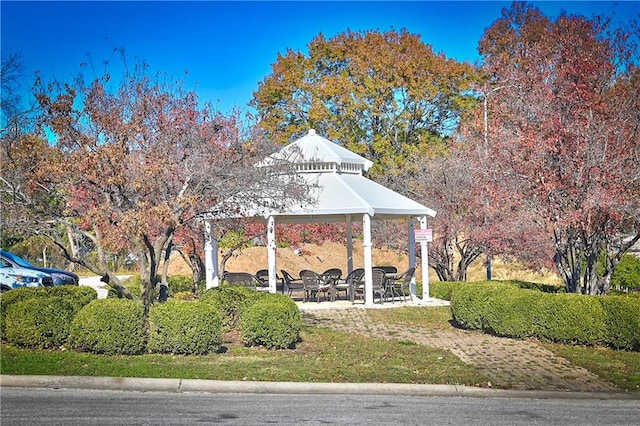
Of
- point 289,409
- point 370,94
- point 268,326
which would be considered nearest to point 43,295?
point 268,326

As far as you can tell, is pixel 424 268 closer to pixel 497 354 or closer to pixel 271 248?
pixel 271 248

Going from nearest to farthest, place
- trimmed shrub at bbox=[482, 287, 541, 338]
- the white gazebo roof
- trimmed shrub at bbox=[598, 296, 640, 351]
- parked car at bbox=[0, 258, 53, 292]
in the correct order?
1. trimmed shrub at bbox=[598, 296, 640, 351]
2. trimmed shrub at bbox=[482, 287, 541, 338]
3. the white gazebo roof
4. parked car at bbox=[0, 258, 53, 292]

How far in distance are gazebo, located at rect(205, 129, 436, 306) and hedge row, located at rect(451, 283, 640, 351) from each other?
5.08m

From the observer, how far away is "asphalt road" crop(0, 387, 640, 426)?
8.27m

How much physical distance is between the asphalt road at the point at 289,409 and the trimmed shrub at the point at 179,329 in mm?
2386

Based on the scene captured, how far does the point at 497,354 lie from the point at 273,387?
16.4 ft

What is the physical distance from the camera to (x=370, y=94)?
1625 inches

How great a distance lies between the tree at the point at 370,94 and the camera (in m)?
40.8

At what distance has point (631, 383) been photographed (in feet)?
35.4

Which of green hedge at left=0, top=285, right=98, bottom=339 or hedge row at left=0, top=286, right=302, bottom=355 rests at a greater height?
green hedge at left=0, top=285, right=98, bottom=339

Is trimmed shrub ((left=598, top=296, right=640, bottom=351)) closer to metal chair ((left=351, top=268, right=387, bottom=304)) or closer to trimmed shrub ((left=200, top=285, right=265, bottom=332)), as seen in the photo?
trimmed shrub ((left=200, top=285, right=265, bottom=332))

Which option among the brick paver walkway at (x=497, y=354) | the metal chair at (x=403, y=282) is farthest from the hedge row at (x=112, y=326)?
the metal chair at (x=403, y=282)

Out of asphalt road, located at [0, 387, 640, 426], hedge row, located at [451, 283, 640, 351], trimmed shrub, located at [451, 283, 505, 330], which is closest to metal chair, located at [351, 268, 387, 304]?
trimmed shrub, located at [451, 283, 505, 330]

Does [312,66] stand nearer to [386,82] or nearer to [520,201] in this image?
[386,82]
